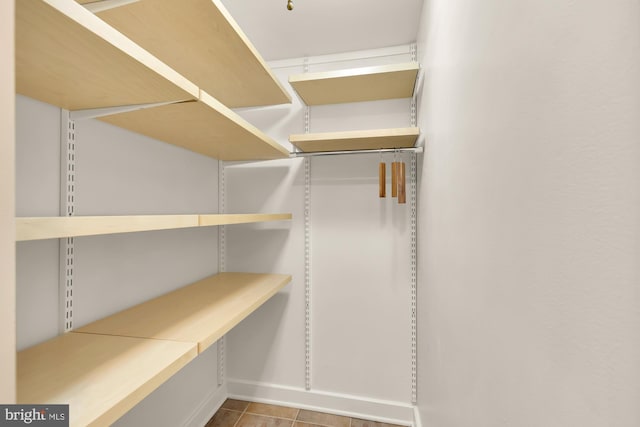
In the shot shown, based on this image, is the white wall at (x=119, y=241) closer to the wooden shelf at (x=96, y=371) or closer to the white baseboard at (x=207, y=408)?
the white baseboard at (x=207, y=408)

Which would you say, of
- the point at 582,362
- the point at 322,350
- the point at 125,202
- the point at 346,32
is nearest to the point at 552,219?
the point at 582,362

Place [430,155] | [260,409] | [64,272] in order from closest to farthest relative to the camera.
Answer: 1. [64,272]
2. [430,155]
3. [260,409]

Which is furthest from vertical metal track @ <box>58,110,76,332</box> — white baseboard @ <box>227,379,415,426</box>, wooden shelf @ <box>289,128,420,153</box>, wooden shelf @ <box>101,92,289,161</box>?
white baseboard @ <box>227,379,415,426</box>

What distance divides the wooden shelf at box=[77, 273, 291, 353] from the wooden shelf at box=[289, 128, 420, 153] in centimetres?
80

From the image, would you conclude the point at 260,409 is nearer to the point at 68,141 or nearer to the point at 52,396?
the point at 52,396

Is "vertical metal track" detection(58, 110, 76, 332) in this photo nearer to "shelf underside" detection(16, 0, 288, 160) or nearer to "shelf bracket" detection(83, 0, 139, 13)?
"shelf underside" detection(16, 0, 288, 160)

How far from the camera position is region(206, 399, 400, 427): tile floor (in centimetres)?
175

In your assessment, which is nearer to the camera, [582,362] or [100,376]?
[582,362]

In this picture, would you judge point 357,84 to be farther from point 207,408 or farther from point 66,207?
point 207,408

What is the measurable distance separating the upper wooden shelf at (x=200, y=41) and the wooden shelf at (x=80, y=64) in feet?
0.89

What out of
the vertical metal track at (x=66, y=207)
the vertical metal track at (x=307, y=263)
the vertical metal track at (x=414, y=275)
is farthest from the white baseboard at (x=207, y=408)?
the vertical metal track at (x=414, y=275)

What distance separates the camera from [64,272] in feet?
3.27

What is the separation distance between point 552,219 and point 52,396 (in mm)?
987

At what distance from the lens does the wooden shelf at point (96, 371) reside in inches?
25.0
